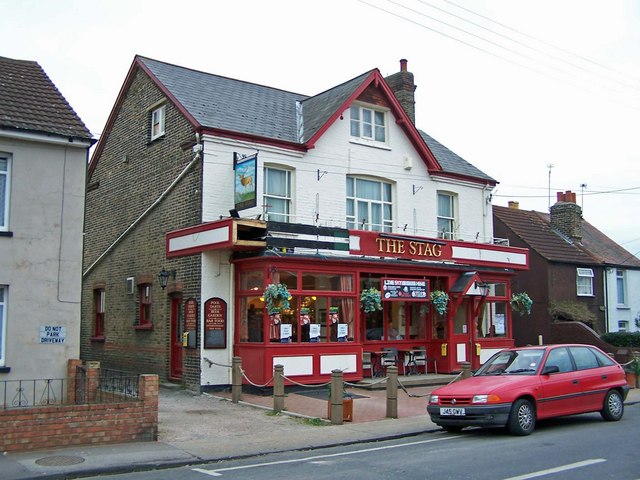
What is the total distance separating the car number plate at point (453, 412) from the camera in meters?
12.0

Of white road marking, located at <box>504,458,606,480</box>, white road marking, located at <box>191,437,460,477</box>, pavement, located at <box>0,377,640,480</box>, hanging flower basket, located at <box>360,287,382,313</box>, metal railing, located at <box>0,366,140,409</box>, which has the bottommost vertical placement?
white road marking, located at <box>191,437,460,477</box>

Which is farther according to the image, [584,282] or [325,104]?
[584,282]

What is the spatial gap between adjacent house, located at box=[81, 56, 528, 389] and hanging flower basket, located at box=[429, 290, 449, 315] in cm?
10

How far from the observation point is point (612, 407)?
13625mm

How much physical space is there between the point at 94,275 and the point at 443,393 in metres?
15.5

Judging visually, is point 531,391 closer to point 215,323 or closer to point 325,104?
point 215,323

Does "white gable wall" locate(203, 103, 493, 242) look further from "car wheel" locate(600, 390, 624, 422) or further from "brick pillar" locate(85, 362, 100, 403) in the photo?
"car wheel" locate(600, 390, 624, 422)

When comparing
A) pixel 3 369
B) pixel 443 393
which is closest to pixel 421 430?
pixel 443 393

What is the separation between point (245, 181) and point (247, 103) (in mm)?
4586

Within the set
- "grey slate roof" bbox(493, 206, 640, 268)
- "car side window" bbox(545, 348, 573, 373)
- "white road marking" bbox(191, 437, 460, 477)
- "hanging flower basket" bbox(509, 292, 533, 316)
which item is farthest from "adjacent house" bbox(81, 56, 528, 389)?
"car side window" bbox(545, 348, 573, 373)

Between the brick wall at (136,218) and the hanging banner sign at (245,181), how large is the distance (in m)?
1.01

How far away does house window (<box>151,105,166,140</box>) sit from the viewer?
21.0 meters

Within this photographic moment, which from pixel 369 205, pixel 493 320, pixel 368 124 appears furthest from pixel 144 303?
pixel 493 320

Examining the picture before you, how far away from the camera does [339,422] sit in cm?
1374
